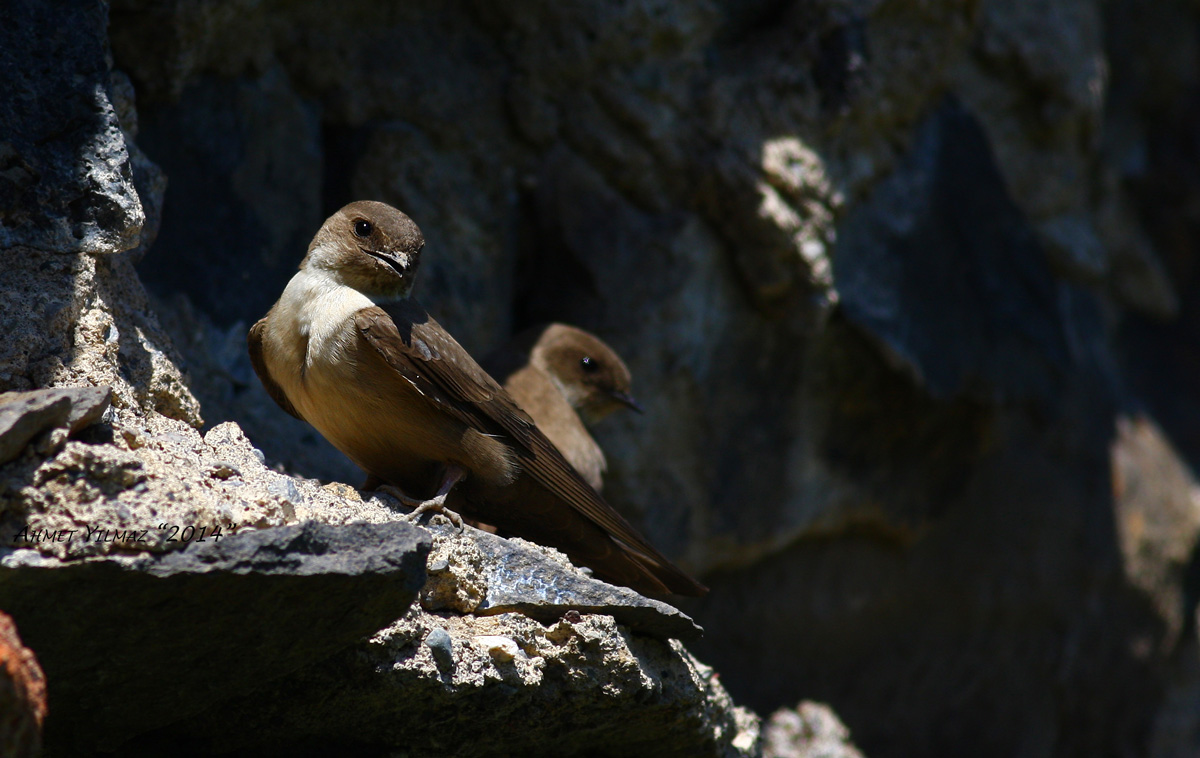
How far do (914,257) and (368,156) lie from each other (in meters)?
2.51

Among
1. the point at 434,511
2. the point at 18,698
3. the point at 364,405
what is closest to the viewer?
the point at 18,698

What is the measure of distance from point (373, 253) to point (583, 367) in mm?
1440

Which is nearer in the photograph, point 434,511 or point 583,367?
point 434,511

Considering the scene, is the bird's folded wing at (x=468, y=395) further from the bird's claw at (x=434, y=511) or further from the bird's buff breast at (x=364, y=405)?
the bird's claw at (x=434, y=511)

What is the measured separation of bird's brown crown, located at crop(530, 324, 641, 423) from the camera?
4824 millimetres

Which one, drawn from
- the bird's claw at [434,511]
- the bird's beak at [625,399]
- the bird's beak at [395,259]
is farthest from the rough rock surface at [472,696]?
the bird's beak at [625,399]

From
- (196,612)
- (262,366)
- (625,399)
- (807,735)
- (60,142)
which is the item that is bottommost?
(807,735)

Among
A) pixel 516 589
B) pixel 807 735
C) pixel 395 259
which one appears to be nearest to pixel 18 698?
pixel 516 589

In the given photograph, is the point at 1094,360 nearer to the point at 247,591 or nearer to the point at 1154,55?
the point at 1154,55

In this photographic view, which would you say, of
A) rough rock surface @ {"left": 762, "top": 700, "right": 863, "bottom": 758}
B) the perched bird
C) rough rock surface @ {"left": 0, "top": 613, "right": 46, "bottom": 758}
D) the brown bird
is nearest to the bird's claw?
the brown bird

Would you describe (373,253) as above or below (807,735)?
above

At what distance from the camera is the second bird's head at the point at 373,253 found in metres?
3.55

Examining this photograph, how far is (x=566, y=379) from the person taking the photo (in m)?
4.88

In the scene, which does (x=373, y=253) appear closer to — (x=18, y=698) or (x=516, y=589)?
(x=516, y=589)
